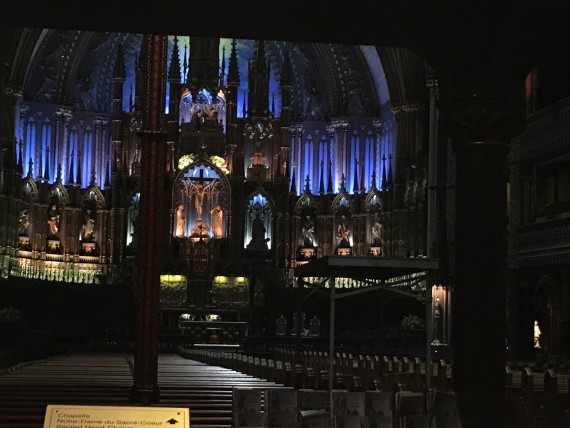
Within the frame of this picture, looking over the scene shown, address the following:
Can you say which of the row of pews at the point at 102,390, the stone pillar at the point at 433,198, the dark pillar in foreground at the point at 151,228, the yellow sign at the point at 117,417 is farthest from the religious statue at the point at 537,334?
the yellow sign at the point at 117,417

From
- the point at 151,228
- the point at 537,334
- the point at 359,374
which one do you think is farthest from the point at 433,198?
the point at 151,228

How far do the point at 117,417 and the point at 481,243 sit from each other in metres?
9.84

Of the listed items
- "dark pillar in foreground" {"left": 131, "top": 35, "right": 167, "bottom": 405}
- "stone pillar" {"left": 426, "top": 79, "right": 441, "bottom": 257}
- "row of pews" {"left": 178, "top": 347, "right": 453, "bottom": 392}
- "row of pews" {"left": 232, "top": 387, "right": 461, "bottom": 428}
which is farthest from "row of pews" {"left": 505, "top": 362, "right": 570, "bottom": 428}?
"stone pillar" {"left": 426, "top": 79, "right": 441, "bottom": 257}

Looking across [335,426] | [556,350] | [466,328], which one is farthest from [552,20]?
[556,350]

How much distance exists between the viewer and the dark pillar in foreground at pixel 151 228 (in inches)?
765

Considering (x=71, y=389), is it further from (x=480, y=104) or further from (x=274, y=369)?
(x=480, y=104)

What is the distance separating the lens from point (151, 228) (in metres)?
20.0

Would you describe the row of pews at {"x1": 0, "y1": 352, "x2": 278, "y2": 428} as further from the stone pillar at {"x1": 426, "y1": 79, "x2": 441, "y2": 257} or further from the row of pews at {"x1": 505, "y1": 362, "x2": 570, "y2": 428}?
the stone pillar at {"x1": 426, "y1": 79, "x2": 441, "y2": 257}

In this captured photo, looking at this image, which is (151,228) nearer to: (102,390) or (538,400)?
(102,390)

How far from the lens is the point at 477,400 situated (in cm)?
1650

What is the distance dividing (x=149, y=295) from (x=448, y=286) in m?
29.4

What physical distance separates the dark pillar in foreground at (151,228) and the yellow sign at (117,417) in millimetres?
10984

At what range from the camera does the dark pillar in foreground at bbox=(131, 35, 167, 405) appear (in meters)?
19.4

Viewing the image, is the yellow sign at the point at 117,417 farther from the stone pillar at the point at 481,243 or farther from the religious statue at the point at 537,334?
the religious statue at the point at 537,334
